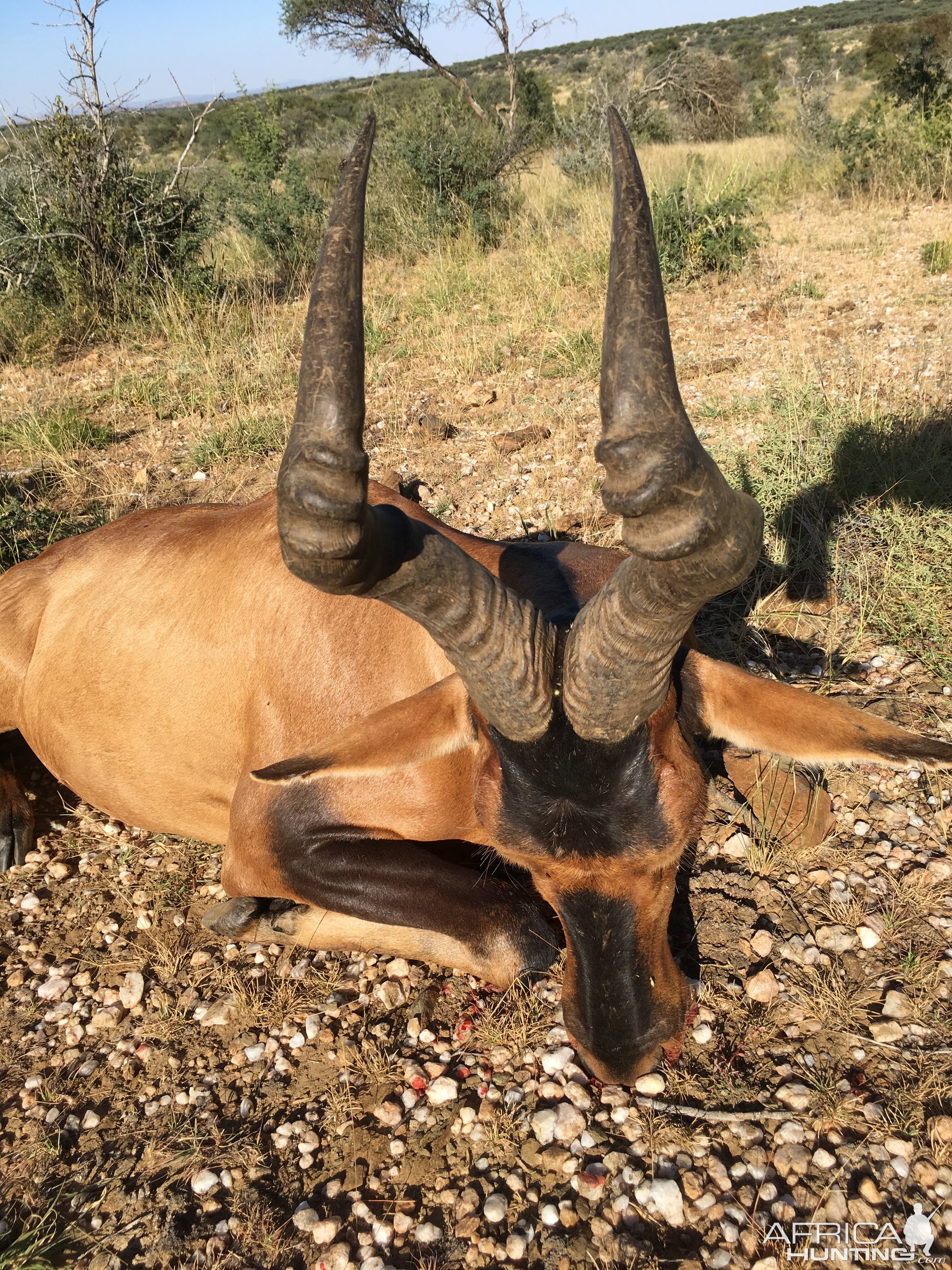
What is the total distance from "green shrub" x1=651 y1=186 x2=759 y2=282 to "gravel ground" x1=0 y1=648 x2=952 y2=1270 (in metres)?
7.50

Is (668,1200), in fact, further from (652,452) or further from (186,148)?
(186,148)

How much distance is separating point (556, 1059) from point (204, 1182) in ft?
3.77

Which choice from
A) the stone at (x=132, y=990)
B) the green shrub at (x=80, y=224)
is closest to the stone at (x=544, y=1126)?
the stone at (x=132, y=990)

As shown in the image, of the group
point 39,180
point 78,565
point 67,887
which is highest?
point 39,180

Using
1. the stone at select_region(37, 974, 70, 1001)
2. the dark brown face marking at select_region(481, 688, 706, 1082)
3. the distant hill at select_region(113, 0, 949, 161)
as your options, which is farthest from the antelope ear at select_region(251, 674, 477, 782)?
the distant hill at select_region(113, 0, 949, 161)

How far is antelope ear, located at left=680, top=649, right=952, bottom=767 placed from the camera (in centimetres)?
248

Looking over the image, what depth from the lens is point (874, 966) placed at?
10.1ft

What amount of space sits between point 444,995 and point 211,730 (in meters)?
1.50

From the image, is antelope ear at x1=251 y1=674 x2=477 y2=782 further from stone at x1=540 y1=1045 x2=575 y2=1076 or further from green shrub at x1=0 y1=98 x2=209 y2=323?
green shrub at x1=0 y1=98 x2=209 y2=323

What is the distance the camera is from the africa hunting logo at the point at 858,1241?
2.29 meters

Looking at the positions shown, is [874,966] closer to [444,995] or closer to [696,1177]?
[696,1177]

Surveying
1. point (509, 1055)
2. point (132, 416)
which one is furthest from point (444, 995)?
point (132, 416)

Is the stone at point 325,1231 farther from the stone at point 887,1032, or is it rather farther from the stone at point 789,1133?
the stone at point 887,1032

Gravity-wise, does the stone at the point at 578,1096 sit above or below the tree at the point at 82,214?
below
